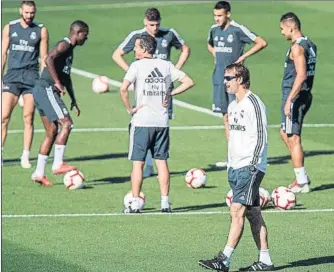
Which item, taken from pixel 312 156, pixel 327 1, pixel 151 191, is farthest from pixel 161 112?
pixel 327 1

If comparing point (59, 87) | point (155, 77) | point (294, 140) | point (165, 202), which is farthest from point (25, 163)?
point (294, 140)

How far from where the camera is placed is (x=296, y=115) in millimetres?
20172

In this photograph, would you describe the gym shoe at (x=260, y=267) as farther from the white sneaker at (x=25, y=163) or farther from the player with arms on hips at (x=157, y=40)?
the white sneaker at (x=25, y=163)

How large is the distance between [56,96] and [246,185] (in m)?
6.75

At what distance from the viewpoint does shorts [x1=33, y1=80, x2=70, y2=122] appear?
21.1m

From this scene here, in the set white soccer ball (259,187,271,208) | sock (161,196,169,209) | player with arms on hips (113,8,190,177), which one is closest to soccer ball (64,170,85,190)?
player with arms on hips (113,8,190,177)

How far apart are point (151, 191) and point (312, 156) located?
3902 mm

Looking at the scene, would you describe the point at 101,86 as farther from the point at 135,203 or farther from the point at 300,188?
the point at 135,203

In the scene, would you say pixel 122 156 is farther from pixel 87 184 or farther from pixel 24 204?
pixel 24 204

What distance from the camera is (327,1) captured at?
4225 cm

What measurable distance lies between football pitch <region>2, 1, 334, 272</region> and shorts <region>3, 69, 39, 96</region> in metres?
1.27

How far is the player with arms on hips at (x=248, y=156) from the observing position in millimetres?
15125

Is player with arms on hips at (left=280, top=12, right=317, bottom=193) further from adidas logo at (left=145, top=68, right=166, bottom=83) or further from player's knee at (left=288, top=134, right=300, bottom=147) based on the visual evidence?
adidas logo at (left=145, top=68, right=166, bottom=83)

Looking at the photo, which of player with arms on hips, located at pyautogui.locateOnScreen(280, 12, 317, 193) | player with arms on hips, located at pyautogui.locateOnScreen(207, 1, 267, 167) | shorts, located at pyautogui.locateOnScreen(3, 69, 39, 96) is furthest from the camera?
shorts, located at pyautogui.locateOnScreen(3, 69, 39, 96)
